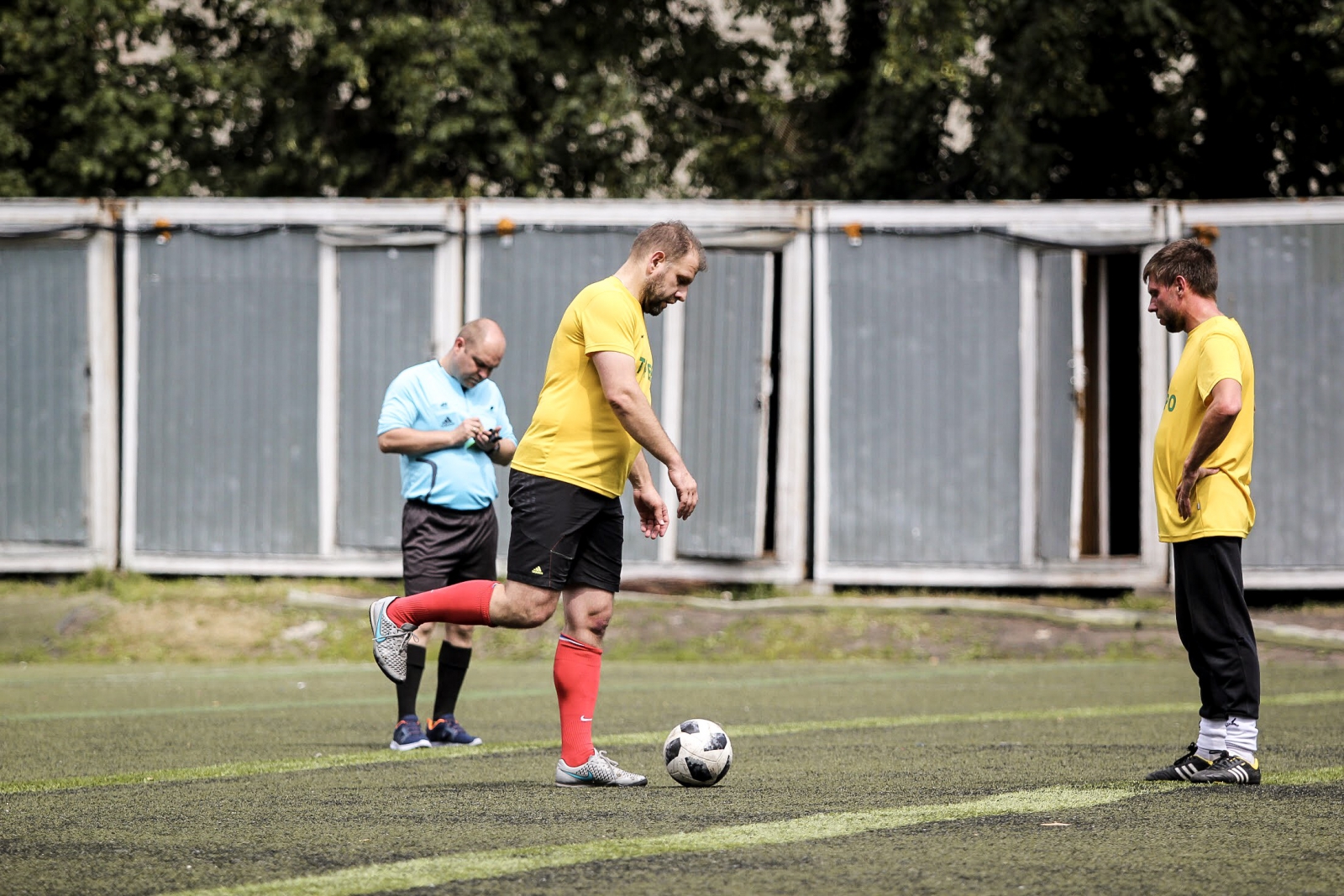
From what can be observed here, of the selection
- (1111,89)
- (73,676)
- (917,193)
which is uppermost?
(1111,89)

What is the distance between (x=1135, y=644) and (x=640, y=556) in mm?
3818

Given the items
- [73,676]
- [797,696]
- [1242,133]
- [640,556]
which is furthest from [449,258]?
[1242,133]

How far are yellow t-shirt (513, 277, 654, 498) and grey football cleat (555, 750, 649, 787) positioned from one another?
86 centimetres

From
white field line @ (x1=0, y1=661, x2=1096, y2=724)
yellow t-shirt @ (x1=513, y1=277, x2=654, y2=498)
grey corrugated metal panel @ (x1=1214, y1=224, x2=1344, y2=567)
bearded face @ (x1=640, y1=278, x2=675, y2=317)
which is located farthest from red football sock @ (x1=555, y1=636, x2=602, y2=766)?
grey corrugated metal panel @ (x1=1214, y1=224, x2=1344, y2=567)

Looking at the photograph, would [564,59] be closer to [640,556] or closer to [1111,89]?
[1111,89]

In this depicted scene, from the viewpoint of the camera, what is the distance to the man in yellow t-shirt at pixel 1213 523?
198 inches

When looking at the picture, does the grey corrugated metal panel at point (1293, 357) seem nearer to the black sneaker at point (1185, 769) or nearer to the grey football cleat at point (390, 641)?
the black sneaker at point (1185, 769)

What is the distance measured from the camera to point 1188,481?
5.09 m

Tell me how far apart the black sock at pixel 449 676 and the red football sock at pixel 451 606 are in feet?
4.13

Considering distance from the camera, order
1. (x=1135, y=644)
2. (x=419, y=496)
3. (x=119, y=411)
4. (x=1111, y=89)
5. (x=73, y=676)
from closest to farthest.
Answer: (x=419, y=496) < (x=73, y=676) < (x=1135, y=644) < (x=119, y=411) < (x=1111, y=89)

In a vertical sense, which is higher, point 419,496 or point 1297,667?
point 419,496

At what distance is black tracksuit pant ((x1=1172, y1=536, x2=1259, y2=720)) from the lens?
5.07 metres

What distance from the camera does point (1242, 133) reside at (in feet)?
51.8

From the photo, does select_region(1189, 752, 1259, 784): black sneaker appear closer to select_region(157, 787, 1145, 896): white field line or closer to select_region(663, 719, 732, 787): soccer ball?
select_region(157, 787, 1145, 896): white field line
